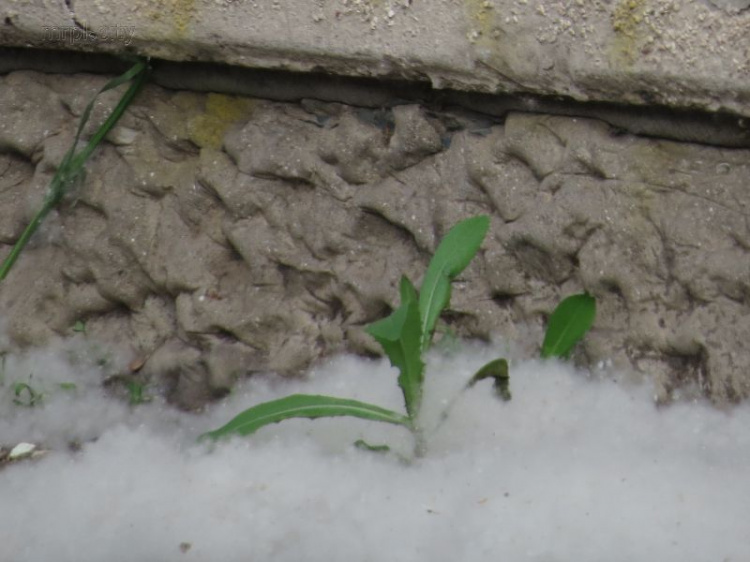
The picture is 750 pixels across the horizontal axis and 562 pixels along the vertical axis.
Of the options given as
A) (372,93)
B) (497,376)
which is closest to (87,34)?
(372,93)

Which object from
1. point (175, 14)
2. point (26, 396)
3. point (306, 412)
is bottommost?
point (26, 396)

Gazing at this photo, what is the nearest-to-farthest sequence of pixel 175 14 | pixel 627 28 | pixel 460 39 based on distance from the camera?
1. pixel 627 28
2. pixel 460 39
3. pixel 175 14

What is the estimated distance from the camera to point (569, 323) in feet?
5.54

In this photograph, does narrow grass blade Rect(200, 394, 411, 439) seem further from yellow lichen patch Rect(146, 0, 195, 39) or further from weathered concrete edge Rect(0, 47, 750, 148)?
yellow lichen patch Rect(146, 0, 195, 39)

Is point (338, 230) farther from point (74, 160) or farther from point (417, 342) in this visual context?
point (74, 160)

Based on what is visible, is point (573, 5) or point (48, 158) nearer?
point (573, 5)

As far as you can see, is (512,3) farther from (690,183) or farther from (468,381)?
(468,381)

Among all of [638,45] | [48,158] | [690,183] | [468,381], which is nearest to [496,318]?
[468,381]

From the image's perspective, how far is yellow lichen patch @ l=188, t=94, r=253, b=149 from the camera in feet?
6.37

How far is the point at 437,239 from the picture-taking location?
5.96 feet

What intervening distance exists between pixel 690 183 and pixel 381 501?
0.61m

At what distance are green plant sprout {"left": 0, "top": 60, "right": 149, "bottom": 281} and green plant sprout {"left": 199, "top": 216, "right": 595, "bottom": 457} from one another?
533 millimetres

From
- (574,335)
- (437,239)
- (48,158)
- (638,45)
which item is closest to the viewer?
(638,45)

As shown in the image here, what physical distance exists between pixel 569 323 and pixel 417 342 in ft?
0.74
